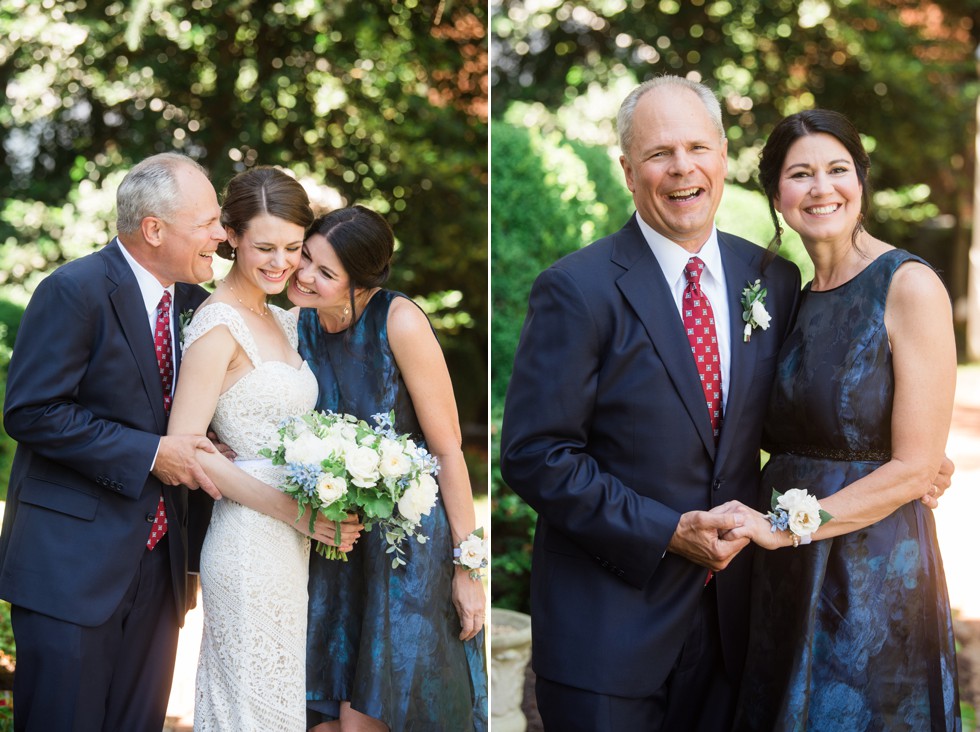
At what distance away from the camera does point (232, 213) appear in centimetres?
329

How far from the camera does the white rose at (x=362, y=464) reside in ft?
9.52

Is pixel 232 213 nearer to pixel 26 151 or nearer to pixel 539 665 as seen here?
pixel 539 665

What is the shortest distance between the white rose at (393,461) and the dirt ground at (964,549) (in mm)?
2630

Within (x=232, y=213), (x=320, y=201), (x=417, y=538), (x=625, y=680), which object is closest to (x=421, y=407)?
(x=417, y=538)

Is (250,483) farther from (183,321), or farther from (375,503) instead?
(183,321)

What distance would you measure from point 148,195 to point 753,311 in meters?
1.84

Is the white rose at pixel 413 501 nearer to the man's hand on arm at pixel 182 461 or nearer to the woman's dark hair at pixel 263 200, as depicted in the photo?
the man's hand on arm at pixel 182 461

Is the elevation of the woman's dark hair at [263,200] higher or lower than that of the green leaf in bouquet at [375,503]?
higher

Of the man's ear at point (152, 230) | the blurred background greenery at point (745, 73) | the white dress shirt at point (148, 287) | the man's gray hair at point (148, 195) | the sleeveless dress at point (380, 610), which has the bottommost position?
the sleeveless dress at point (380, 610)

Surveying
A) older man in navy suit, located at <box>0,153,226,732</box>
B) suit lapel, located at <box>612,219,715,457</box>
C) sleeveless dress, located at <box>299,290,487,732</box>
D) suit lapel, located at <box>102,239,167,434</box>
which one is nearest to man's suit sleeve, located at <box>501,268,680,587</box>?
suit lapel, located at <box>612,219,715,457</box>

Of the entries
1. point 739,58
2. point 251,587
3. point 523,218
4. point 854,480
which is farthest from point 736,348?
point 739,58

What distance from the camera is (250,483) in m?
3.13

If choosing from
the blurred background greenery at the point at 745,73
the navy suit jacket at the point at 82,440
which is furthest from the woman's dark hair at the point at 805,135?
the blurred background greenery at the point at 745,73

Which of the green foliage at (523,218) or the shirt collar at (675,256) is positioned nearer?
the shirt collar at (675,256)
